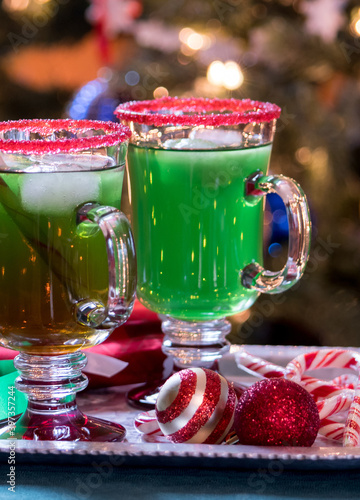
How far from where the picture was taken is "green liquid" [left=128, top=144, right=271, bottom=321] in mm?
1086

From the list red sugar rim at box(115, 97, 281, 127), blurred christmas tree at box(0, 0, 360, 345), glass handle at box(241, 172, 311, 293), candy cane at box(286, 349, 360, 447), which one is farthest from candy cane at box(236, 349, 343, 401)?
blurred christmas tree at box(0, 0, 360, 345)

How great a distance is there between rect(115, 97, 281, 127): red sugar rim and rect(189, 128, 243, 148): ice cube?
0.06 ft

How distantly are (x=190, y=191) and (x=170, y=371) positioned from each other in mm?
295

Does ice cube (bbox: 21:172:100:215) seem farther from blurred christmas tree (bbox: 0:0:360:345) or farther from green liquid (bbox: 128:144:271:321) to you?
blurred christmas tree (bbox: 0:0:360:345)

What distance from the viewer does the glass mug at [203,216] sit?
107cm

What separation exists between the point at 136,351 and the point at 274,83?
108 centimetres

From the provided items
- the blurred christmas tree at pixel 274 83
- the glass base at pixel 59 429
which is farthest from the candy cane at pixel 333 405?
the blurred christmas tree at pixel 274 83

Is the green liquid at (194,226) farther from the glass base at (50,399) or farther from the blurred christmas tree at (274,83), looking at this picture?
the blurred christmas tree at (274,83)

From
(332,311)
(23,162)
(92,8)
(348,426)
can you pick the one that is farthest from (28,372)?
(92,8)

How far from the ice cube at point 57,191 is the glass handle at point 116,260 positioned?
17mm

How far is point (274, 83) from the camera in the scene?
6.76ft

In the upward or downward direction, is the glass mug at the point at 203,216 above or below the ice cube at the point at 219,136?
below

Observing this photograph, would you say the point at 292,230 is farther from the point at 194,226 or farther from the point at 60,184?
the point at 60,184

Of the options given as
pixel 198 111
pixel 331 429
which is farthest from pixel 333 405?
pixel 198 111
